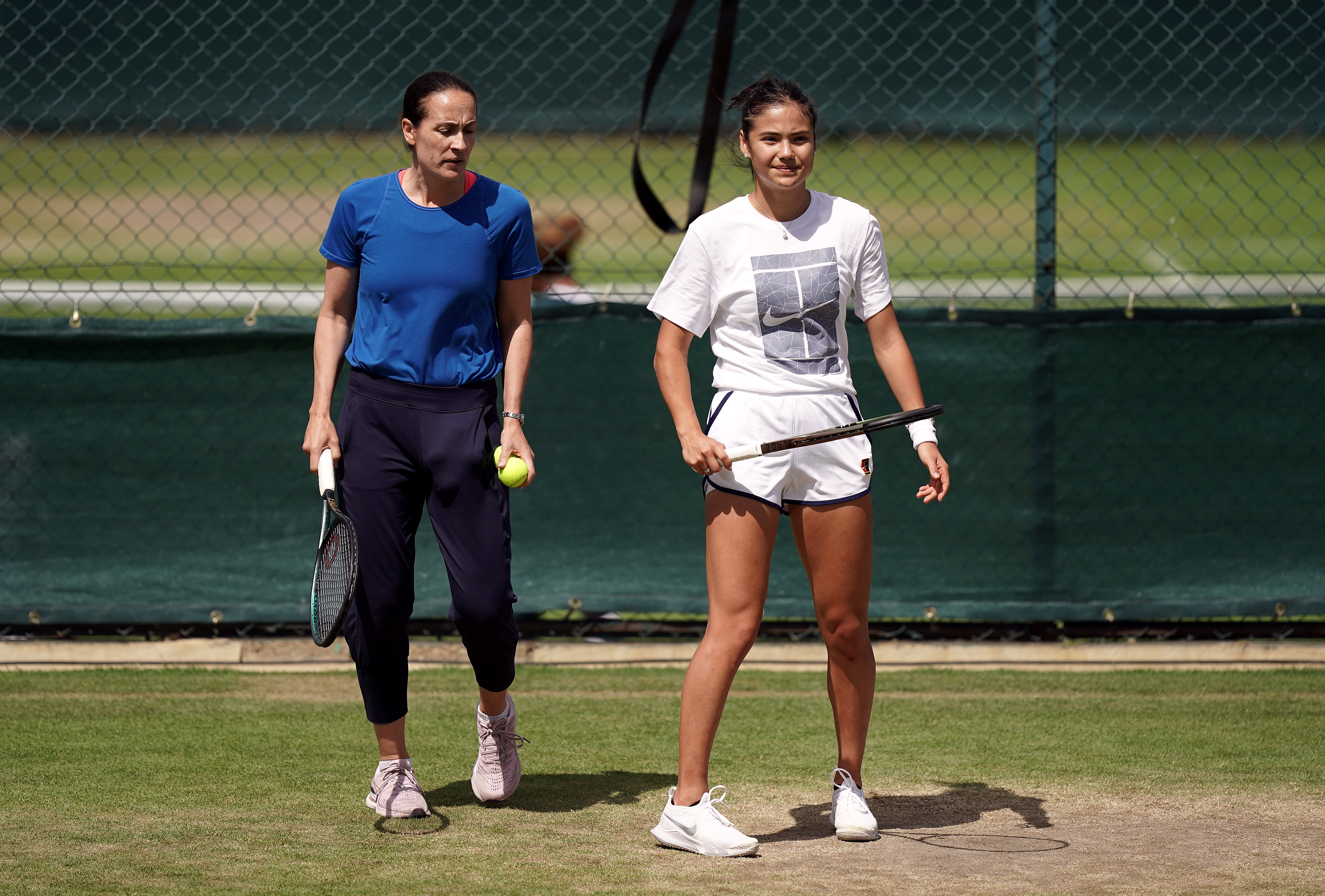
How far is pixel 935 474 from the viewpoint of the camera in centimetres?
345

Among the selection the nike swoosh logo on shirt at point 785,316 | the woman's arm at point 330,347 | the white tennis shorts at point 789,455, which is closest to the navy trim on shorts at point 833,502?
the white tennis shorts at point 789,455

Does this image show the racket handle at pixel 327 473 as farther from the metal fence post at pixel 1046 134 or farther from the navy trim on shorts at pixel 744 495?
the metal fence post at pixel 1046 134

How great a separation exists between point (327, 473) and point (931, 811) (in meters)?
1.81

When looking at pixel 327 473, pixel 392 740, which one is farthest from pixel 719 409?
pixel 392 740

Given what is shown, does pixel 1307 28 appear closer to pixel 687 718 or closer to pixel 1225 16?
pixel 1225 16

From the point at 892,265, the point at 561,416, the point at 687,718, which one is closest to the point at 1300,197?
the point at 892,265

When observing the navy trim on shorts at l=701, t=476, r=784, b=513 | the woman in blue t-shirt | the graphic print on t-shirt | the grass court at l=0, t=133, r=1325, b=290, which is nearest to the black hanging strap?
the woman in blue t-shirt

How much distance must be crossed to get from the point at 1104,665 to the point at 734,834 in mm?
2511

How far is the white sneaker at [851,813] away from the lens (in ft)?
11.5

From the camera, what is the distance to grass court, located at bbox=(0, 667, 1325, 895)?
327 cm

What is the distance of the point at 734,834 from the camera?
3391 millimetres

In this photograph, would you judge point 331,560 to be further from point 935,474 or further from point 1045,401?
point 1045,401

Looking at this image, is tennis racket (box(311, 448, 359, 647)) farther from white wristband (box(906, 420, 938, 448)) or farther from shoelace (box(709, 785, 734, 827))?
white wristband (box(906, 420, 938, 448))

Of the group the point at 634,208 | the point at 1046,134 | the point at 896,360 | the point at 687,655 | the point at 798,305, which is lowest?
the point at 687,655
